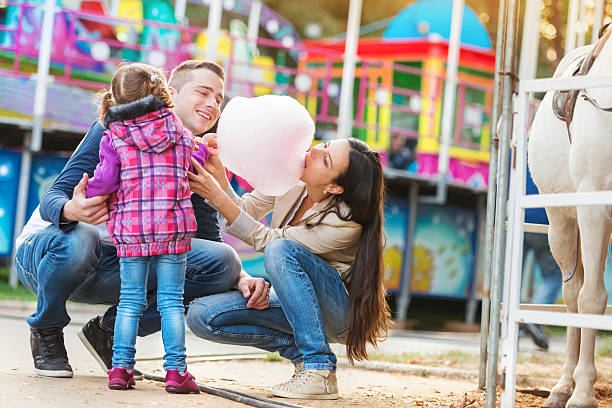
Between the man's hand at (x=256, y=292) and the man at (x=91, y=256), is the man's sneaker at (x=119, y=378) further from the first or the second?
the man's hand at (x=256, y=292)

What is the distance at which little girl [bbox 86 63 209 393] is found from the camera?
9.71ft

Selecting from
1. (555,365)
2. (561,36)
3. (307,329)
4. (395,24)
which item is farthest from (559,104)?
(561,36)

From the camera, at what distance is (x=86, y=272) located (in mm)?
3197

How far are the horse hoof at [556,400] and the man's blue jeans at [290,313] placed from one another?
2.90ft

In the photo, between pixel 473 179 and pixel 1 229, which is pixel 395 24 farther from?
pixel 1 229

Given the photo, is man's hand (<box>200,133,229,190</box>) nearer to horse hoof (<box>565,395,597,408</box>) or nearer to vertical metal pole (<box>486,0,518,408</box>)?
vertical metal pole (<box>486,0,518,408</box>)

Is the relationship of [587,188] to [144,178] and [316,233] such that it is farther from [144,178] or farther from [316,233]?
[144,178]

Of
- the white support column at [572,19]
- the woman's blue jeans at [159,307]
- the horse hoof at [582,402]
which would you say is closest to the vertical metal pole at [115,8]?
the white support column at [572,19]

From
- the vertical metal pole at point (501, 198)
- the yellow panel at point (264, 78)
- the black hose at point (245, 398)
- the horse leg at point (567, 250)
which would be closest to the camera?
the vertical metal pole at point (501, 198)

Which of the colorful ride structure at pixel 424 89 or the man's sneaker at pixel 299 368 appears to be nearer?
the man's sneaker at pixel 299 368

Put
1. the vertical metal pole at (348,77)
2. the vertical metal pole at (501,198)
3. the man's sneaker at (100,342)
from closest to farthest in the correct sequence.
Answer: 1. the vertical metal pole at (501,198)
2. the man's sneaker at (100,342)
3. the vertical metal pole at (348,77)

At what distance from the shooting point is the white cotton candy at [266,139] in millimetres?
3080

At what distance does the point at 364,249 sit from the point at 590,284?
865mm

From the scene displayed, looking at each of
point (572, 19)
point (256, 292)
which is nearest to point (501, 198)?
point (256, 292)
